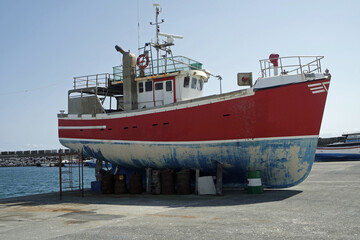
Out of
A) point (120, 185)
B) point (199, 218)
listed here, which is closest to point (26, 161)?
point (120, 185)

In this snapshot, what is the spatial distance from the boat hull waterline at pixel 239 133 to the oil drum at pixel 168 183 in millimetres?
604

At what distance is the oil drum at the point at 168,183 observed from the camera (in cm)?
1438

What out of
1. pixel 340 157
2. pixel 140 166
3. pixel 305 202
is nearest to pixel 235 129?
pixel 305 202

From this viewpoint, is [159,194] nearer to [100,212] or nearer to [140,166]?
[140,166]

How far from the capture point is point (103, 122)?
16.7 meters

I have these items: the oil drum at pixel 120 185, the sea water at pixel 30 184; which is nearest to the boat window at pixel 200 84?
the oil drum at pixel 120 185

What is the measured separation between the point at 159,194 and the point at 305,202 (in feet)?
21.1

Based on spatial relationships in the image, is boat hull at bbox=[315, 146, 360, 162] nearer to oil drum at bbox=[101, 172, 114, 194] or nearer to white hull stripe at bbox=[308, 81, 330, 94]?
white hull stripe at bbox=[308, 81, 330, 94]

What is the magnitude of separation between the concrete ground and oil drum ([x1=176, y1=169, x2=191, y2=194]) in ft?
5.42

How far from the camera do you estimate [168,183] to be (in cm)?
1443

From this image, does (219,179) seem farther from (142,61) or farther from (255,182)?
(142,61)

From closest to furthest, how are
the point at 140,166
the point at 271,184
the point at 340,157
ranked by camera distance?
1. the point at 271,184
2. the point at 140,166
3. the point at 340,157

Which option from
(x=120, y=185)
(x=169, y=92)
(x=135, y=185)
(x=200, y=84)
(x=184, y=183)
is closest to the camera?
(x=184, y=183)

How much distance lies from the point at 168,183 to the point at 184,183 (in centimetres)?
84
